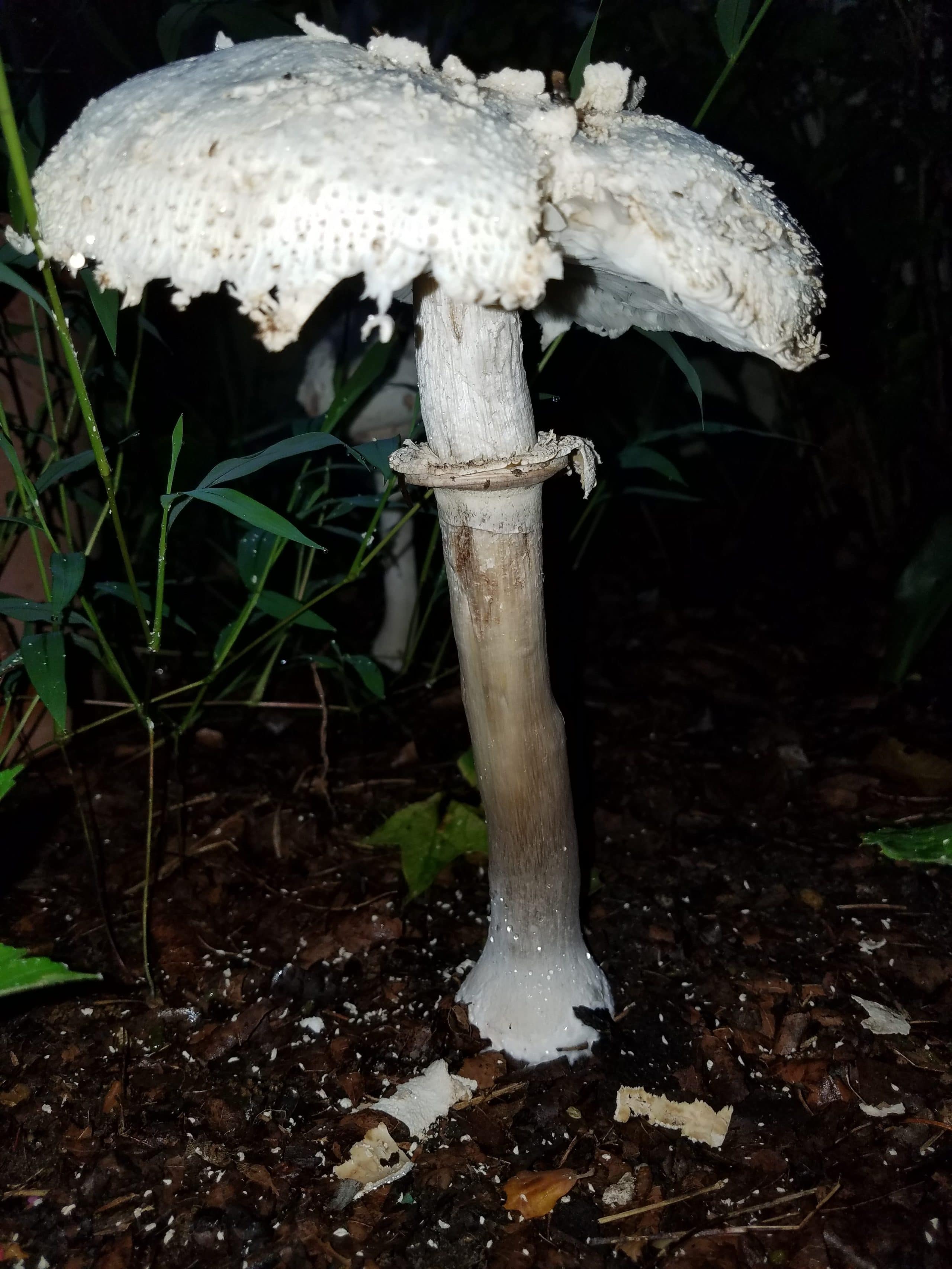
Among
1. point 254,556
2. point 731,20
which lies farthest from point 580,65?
point 254,556

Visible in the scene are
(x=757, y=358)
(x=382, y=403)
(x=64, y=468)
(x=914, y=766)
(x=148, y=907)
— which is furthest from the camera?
(x=757, y=358)

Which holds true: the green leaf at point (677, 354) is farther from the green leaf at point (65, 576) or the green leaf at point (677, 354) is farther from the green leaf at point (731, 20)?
the green leaf at point (65, 576)

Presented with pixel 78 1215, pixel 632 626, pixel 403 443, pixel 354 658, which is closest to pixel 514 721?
pixel 403 443

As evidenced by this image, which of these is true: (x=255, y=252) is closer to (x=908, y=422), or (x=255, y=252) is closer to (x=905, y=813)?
(x=905, y=813)

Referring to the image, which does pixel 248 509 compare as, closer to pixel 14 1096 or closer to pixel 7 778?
pixel 7 778

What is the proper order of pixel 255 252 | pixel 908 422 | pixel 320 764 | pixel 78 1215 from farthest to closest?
pixel 908 422, pixel 320 764, pixel 78 1215, pixel 255 252

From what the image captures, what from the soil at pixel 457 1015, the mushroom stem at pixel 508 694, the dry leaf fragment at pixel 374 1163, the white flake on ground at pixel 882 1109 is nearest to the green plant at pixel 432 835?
the soil at pixel 457 1015
